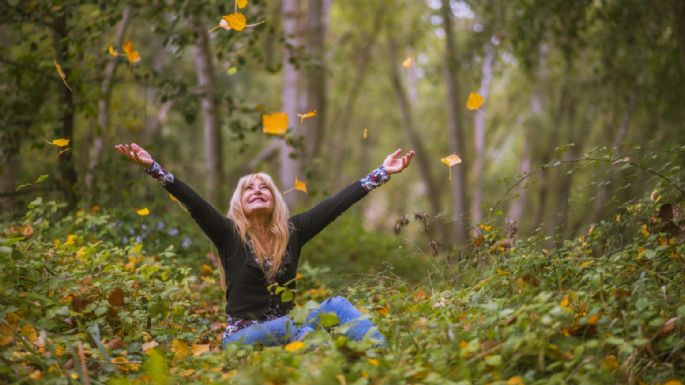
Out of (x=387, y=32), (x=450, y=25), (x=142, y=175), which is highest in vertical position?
(x=387, y=32)

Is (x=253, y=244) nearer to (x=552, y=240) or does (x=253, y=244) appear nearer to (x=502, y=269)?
(x=502, y=269)

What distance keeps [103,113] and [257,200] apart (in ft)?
12.9

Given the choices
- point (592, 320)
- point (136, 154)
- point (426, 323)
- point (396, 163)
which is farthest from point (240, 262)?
point (592, 320)

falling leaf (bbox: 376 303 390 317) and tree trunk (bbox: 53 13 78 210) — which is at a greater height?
tree trunk (bbox: 53 13 78 210)

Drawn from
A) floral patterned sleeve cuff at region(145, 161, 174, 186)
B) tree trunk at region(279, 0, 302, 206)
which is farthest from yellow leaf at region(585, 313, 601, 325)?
tree trunk at region(279, 0, 302, 206)

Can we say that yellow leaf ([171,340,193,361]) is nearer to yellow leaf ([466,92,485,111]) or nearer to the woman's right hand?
the woman's right hand

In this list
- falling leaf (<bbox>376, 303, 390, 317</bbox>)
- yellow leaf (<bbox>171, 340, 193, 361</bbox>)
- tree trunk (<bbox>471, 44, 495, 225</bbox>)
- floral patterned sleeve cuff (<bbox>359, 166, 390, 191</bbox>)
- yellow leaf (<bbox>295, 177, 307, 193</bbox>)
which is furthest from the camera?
tree trunk (<bbox>471, 44, 495, 225</bbox>)

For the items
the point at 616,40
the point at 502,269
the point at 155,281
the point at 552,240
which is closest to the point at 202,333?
the point at 155,281

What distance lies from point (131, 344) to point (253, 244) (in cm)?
96

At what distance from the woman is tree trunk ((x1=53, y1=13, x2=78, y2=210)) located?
2452mm

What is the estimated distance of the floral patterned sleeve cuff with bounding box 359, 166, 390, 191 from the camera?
15.4 feet

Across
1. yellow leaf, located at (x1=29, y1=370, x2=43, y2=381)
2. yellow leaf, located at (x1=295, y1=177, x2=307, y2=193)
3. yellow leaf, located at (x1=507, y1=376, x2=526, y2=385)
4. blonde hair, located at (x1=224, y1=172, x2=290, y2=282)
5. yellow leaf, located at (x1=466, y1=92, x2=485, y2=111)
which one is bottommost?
yellow leaf, located at (x1=507, y1=376, x2=526, y2=385)

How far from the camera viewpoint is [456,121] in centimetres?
1441

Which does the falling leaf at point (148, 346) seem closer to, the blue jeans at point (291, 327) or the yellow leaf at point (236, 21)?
the blue jeans at point (291, 327)
